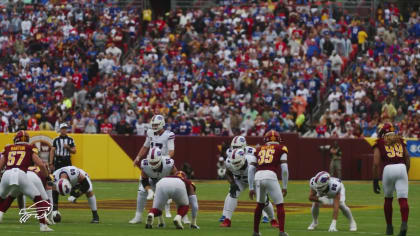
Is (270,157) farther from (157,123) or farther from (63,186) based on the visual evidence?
(63,186)

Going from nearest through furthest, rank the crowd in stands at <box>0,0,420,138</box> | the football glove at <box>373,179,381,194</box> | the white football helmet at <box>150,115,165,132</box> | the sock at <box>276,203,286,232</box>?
the sock at <box>276,203,286,232</box>
the football glove at <box>373,179,381,194</box>
the white football helmet at <box>150,115,165,132</box>
the crowd in stands at <box>0,0,420,138</box>

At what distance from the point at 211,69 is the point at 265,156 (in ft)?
76.6

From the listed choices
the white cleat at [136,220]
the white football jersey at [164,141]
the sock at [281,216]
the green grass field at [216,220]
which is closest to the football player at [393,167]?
the green grass field at [216,220]

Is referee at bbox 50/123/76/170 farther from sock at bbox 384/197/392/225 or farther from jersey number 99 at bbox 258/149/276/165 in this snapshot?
sock at bbox 384/197/392/225

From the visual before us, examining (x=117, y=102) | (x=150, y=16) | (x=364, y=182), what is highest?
(x=150, y=16)

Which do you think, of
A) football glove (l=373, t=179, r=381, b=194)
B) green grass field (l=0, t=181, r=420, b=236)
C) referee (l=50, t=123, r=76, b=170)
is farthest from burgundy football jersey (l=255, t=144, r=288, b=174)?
referee (l=50, t=123, r=76, b=170)

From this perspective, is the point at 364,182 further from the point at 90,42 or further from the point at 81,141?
the point at 90,42

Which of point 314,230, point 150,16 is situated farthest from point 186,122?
point 314,230

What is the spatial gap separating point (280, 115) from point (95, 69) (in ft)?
26.5

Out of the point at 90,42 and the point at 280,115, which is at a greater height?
the point at 90,42

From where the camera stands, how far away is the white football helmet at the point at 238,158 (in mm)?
19812

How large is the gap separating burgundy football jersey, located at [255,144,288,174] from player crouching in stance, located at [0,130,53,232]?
361cm

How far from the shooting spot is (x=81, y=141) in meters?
35.7

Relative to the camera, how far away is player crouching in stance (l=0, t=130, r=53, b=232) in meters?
18.0
